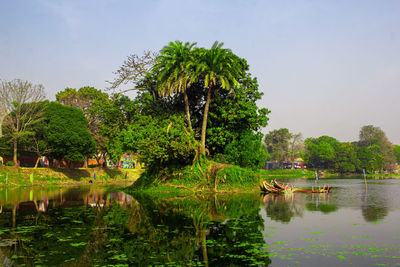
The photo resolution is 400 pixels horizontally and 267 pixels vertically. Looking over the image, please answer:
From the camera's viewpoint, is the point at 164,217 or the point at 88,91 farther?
the point at 88,91

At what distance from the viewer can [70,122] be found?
5750 centimetres

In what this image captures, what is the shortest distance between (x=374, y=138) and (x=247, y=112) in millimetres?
136868

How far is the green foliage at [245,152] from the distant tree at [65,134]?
103 ft

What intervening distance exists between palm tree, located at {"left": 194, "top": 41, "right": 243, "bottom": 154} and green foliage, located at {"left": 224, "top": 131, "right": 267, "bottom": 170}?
3697 millimetres

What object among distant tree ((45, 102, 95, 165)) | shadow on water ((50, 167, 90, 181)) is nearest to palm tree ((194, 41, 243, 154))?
distant tree ((45, 102, 95, 165))

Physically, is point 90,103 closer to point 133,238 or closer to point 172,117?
point 172,117

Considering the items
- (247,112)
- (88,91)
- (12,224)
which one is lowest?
(12,224)

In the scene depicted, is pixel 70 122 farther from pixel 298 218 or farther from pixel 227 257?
pixel 227 257

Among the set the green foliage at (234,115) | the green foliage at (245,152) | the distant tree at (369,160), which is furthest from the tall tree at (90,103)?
the distant tree at (369,160)

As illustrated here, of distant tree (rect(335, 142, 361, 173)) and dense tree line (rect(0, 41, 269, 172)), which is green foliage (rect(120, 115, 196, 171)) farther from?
distant tree (rect(335, 142, 361, 173))

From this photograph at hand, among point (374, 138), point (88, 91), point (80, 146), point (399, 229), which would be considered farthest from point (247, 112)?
point (374, 138)

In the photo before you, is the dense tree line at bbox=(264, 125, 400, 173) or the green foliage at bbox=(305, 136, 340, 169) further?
the green foliage at bbox=(305, 136, 340, 169)

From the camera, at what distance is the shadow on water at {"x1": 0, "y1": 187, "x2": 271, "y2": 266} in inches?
394

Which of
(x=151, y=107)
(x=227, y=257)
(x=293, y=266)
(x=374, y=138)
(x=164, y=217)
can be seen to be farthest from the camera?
(x=374, y=138)
